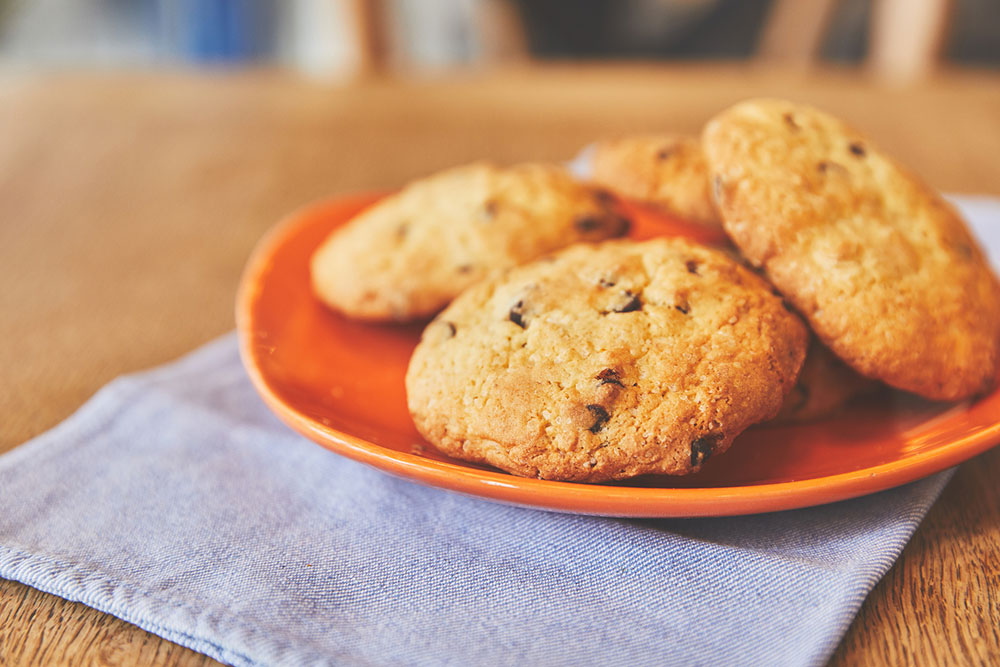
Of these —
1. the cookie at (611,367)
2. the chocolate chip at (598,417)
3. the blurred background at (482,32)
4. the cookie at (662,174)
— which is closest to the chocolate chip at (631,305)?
the cookie at (611,367)

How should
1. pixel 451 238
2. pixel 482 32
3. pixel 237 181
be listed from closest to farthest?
pixel 451 238 → pixel 237 181 → pixel 482 32

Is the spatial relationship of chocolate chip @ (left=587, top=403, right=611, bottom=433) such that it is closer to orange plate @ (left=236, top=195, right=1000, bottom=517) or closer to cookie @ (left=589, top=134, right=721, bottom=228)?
orange plate @ (left=236, top=195, right=1000, bottom=517)

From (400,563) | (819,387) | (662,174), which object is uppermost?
(662,174)

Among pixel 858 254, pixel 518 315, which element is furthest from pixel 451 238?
pixel 858 254

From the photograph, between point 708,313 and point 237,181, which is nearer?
point 708,313

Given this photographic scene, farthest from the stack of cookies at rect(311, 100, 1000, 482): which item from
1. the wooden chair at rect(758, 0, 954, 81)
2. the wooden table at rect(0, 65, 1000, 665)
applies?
the wooden chair at rect(758, 0, 954, 81)

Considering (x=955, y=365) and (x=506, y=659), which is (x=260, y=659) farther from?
(x=955, y=365)

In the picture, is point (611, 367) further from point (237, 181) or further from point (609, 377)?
point (237, 181)

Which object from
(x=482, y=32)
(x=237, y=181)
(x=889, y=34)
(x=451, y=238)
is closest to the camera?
(x=451, y=238)
